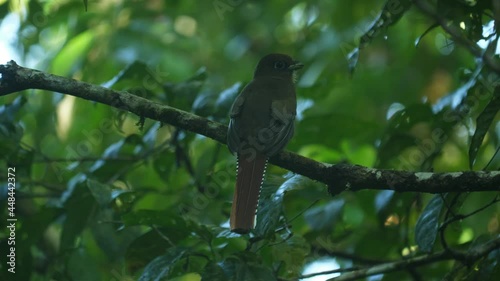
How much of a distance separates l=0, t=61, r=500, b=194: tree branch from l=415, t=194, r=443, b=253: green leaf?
0.46 m

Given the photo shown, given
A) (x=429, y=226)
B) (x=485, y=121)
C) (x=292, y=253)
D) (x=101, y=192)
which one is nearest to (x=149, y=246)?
(x=101, y=192)

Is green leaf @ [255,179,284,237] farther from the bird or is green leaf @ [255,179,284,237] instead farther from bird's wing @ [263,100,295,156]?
bird's wing @ [263,100,295,156]

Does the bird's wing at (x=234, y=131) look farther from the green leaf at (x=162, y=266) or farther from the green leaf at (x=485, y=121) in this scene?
the green leaf at (x=485, y=121)

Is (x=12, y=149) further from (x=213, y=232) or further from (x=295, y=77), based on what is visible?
(x=295, y=77)

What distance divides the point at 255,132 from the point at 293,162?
76 centimetres

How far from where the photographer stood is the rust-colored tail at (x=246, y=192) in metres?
3.64

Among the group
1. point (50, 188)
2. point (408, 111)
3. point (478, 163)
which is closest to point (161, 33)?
point (50, 188)

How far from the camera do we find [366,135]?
525 cm

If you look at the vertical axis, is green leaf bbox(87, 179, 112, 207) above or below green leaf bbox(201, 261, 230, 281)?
above

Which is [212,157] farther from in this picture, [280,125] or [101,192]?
[101,192]

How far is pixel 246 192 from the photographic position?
3.80 m

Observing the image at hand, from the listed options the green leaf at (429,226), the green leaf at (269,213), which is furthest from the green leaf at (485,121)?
the green leaf at (269,213)

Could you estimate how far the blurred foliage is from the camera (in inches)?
147

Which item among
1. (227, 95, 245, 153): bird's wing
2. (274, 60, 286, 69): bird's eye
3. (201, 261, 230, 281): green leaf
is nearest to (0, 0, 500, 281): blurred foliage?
(201, 261, 230, 281): green leaf
